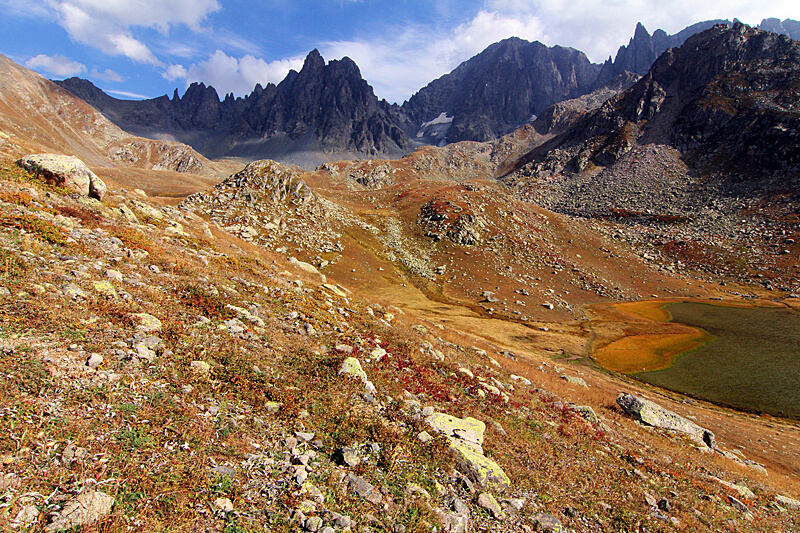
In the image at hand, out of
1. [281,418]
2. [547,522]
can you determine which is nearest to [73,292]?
[281,418]

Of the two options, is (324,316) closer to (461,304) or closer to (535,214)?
(461,304)

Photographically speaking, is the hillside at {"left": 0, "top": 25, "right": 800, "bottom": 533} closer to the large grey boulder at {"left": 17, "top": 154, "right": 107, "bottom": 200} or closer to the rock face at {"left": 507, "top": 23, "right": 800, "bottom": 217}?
the large grey boulder at {"left": 17, "top": 154, "right": 107, "bottom": 200}

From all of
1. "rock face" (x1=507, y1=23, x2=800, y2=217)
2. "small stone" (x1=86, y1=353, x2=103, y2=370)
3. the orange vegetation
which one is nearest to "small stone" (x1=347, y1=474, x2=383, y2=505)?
"small stone" (x1=86, y1=353, x2=103, y2=370)

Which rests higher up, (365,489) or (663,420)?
(365,489)

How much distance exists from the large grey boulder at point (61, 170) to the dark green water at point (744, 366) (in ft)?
164

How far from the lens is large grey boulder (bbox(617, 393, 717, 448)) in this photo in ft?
60.2

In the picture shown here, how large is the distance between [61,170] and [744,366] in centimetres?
6330

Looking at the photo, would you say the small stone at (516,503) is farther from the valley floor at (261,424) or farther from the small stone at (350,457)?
the small stone at (350,457)

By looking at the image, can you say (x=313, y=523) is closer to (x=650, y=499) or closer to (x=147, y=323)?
(x=147, y=323)

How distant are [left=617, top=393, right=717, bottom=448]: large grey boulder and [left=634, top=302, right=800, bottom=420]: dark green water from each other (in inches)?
675

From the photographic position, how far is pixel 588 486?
999 centimetres

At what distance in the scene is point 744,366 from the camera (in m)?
37.5

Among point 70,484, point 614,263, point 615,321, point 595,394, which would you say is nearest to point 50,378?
point 70,484

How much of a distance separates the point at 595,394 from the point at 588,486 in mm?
14416
